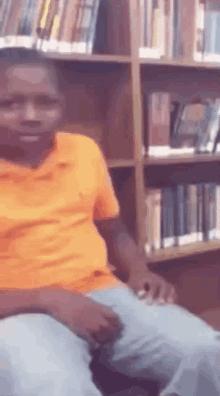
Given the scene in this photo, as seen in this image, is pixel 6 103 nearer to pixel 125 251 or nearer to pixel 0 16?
pixel 0 16

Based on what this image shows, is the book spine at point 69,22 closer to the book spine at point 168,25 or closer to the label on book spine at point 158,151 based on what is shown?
the book spine at point 168,25

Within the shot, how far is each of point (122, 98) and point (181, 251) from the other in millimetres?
696

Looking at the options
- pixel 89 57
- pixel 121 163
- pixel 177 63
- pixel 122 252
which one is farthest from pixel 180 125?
pixel 122 252

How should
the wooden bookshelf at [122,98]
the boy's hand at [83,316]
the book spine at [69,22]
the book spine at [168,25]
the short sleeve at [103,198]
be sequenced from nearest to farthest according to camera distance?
the boy's hand at [83,316] → the short sleeve at [103,198] → the book spine at [69,22] → the wooden bookshelf at [122,98] → the book spine at [168,25]

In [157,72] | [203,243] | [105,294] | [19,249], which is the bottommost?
[203,243]

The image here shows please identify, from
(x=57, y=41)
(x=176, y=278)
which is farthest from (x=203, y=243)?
(x=57, y=41)

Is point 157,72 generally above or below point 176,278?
above

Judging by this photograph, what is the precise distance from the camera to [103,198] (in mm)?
1347

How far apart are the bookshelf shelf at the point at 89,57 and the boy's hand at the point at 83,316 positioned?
0.86 m

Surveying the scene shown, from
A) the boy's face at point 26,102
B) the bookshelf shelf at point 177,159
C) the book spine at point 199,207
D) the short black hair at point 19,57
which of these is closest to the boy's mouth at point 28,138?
the boy's face at point 26,102

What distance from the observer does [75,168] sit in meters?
1.27

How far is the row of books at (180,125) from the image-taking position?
179 cm

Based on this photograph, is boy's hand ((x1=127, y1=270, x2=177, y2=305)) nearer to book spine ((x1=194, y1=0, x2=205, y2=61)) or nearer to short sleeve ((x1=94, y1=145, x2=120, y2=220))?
short sleeve ((x1=94, y1=145, x2=120, y2=220))

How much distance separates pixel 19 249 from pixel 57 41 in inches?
31.7
